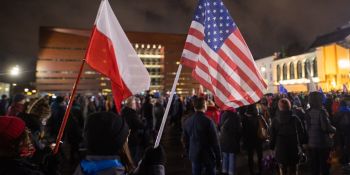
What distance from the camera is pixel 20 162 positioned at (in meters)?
1.97

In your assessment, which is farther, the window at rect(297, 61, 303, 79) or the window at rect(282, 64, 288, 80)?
the window at rect(282, 64, 288, 80)

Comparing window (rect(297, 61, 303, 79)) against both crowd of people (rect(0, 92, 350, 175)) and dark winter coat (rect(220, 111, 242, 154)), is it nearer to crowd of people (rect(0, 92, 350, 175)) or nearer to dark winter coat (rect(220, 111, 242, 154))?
crowd of people (rect(0, 92, 350, 175))

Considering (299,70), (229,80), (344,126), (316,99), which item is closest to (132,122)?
(229,80)

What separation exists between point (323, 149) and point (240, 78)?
2756 mm

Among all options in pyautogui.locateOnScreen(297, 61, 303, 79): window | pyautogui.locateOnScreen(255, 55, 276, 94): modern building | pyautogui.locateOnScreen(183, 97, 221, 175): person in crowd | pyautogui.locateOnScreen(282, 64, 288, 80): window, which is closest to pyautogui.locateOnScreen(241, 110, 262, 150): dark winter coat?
pyautogui.locateOnScreen(183, 97, 221, 175): person in crowd

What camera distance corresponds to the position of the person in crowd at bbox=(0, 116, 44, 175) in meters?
1.91

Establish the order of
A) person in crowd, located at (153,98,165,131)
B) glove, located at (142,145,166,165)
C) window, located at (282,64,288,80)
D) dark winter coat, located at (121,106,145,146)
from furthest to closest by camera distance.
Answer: window, located at (282,64,288,80)
person in crowd, located at (153,98,165,131)
dark winter coat, located at (121,106,145,146)
glove, located at (142,145,166,165)

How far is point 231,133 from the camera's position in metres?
6.48

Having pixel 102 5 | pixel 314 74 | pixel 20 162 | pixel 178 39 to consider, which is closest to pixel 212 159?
pixel 102 5

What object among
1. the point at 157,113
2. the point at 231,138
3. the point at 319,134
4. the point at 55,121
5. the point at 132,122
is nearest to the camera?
the point at 319,134

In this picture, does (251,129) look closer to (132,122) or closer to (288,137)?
(288,137)

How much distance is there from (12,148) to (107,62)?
181 centimetres

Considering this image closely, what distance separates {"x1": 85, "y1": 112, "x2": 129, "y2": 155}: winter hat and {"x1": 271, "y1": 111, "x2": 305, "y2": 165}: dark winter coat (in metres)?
4.04

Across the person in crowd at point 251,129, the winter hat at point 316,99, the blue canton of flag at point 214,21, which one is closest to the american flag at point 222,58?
the blue canton of flag at point 214,21
